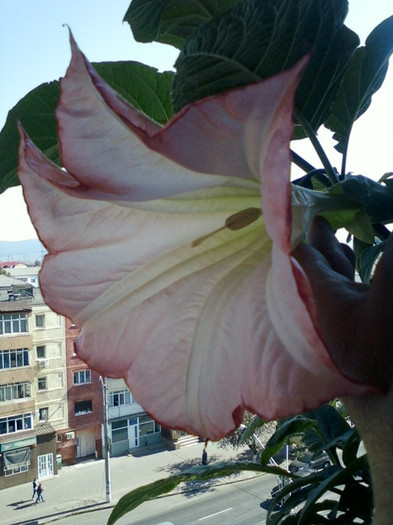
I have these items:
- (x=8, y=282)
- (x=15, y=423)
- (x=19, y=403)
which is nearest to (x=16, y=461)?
(x=15, y=423)

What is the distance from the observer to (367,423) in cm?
14

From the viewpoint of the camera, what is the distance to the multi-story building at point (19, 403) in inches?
158

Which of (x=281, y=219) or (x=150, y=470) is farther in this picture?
(x=150, y=470)

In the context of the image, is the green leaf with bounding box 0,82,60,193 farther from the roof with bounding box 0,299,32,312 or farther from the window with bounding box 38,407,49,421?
the window with bounding box 38,407,49,421

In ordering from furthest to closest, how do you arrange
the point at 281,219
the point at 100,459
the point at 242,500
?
the point at 100,459 < the point at 242,500 < the point at 281,219

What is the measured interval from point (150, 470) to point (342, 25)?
4974 mm

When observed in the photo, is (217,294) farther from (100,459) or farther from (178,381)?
(100,459)

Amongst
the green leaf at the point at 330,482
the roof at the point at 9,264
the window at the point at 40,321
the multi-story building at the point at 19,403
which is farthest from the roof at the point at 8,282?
the green leaf at the point at 330,482

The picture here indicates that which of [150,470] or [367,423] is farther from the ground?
[367,423]

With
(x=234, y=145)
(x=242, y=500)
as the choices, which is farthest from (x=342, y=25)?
(x=242, y=500)

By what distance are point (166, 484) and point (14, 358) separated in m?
4.21

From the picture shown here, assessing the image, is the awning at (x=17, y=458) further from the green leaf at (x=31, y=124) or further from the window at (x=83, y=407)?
the green leaf at (x=31, y=124)

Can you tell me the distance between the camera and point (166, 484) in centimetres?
37

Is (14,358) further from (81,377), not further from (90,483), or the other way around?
(90,483)
